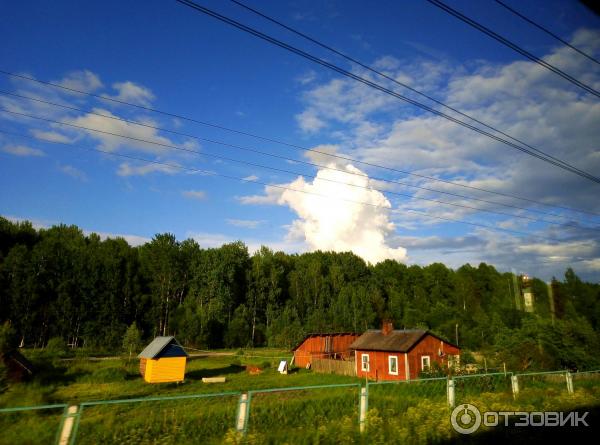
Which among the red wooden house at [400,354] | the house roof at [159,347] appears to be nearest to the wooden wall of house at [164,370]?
the house roof at [159,347]

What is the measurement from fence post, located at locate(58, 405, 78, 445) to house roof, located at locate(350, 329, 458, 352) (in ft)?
87.3

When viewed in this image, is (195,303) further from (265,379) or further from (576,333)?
(576,333)

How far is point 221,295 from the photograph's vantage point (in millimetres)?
68250

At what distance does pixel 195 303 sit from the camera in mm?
64875

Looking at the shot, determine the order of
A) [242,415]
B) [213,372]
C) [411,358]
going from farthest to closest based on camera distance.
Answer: [213,372], [411,358], [242,415]

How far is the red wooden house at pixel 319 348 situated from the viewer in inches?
1661

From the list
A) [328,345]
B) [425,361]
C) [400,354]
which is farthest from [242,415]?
[328,345]

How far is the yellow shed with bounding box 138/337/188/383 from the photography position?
2811 cm

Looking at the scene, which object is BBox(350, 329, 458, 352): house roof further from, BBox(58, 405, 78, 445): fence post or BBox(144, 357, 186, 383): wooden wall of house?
BBox(58, 405, 78, 445): fence post

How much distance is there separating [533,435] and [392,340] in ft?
77.6

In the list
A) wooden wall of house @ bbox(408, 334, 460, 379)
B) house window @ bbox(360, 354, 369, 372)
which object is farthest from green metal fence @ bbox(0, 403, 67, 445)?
house window @ bbox(360, 354, 369, 372)

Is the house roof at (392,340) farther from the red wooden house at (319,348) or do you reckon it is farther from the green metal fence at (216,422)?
the green metal fence at (216,422)

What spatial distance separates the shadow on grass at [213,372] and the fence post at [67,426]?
90.4 feet

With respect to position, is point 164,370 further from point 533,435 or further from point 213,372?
point 533,435
